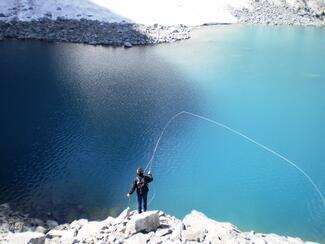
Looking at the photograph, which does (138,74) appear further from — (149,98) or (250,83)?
(250,83)

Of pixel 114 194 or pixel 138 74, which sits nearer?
pixel 114 194

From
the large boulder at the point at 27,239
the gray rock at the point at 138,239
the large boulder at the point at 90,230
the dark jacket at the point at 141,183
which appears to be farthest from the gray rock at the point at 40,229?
the gray rock at the point at 138,239

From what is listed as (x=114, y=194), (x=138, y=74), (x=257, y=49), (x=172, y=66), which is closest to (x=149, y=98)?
(x=138, y=74)

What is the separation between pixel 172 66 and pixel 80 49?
11511 millimetres

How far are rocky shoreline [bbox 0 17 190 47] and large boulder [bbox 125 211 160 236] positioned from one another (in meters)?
37.5

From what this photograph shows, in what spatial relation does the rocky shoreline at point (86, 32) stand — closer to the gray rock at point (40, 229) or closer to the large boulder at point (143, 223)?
the gray rock at point (40, 229)

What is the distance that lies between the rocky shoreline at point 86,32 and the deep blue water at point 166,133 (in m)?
2.41

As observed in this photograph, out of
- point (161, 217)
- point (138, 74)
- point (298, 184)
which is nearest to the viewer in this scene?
point (161, 217)

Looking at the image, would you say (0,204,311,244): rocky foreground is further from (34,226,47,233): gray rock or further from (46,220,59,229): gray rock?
(46,220,59,229): gray rock

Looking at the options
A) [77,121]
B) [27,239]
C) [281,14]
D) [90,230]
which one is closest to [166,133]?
[77,121]

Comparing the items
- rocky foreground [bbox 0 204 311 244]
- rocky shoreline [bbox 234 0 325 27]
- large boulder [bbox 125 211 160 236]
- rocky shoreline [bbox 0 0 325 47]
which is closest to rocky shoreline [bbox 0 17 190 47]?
rocky shoreline [bbox 0 0 325 47]

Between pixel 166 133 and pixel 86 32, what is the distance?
91.1 feet

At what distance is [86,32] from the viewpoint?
48438 mm

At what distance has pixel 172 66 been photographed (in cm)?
4031
